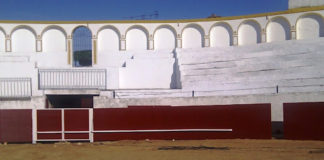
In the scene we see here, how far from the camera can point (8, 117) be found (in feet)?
51.1

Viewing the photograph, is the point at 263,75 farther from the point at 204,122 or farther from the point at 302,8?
the point at 302,8

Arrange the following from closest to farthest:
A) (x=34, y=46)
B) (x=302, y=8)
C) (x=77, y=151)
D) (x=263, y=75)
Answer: (x=77, y=151)
(x=263, y=75)
(x=302, y=8)
(x=34, y=46)

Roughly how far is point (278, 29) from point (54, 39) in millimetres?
15642

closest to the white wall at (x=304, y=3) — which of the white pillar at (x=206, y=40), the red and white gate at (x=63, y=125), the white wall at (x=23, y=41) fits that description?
the white pillar at (x=206, y=40)

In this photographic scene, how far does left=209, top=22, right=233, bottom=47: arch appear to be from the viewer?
93.6ft

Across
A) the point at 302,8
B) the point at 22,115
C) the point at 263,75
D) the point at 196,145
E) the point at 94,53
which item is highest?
the point at 302,8

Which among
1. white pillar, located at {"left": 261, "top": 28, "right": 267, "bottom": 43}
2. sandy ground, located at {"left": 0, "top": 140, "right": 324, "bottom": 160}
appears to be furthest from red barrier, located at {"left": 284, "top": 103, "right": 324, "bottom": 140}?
white pillar, located at {"left": 261, "top": 28, "right": 267, "bottom": 43}

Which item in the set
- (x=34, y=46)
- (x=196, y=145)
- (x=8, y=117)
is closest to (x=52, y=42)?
(x=34, y=46)

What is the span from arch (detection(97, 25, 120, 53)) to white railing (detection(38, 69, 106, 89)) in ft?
25.1

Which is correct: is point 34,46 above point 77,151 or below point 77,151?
above

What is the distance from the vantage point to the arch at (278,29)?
88.7 feet

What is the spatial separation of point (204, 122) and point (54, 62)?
14.7 m

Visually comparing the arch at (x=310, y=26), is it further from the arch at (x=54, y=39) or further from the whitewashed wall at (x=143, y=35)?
the arch at (x=54, y=39)

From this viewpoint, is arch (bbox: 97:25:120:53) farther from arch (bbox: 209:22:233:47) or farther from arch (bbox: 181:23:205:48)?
arch (bbox: 209:22:233:47)
